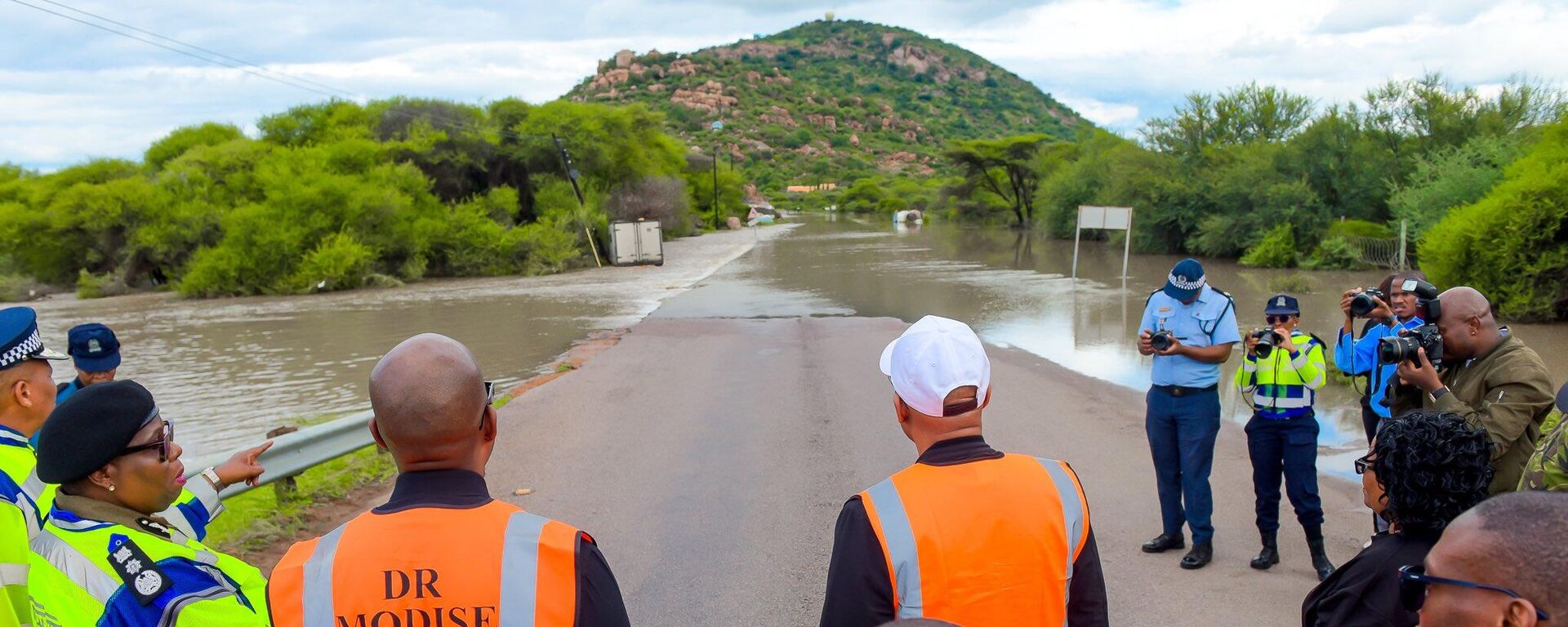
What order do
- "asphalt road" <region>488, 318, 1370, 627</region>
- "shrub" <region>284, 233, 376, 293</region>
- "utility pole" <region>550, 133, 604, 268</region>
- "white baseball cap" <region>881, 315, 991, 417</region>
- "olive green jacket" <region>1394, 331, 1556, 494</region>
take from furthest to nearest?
"utility pole" <region>550, 133, 604, 268</region>, "shrub" <region>284, 233, 376, 293</region>, "asphalt road" <region>488, 318, 1370, 627</region>, "olive green jacket" <region>1394, 331, 1556, 494</region>, "white baseball cap" <region>881, 315, 991, 417</region>

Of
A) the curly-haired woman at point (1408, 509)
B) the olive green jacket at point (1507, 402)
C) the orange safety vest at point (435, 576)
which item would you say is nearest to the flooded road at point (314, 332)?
the orange safety vest at point (435, 576)

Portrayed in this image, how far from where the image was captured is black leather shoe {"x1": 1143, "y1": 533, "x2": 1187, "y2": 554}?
5715 mm

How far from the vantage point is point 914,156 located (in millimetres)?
167750

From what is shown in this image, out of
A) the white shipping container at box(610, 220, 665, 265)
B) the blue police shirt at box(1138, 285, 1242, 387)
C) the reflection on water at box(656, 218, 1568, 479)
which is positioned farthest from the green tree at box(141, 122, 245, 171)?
the blue police shirt at box(1138, 285, 1242, 387)

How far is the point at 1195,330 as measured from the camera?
A: 19.0 ft

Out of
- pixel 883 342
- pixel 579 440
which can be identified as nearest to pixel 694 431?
pixel 579 440

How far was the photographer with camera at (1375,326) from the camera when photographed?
542 cm

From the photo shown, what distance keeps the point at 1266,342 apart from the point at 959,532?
3.93 metres

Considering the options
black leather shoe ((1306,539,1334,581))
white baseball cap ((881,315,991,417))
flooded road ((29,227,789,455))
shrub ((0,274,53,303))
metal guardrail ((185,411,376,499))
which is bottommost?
shrub ((0,274,53,303))

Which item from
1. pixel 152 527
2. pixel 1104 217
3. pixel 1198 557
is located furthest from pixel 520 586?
pixel 1104 217

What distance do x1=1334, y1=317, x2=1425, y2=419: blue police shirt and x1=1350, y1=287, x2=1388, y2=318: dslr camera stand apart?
15 cm

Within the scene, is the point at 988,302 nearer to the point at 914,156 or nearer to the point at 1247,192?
the point at 1247,192

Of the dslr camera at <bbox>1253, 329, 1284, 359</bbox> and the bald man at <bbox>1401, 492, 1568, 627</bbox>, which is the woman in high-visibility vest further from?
the dslr camera at <bbox>1253, 329, 1284, 359</bbox>

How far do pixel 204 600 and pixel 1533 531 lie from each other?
2.74m
